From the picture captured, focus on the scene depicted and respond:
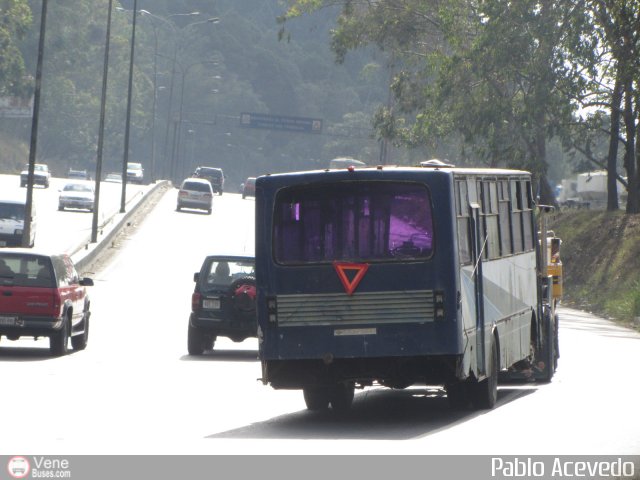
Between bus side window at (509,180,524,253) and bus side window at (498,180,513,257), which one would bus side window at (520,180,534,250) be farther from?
bus side window at (498,180,513,257)

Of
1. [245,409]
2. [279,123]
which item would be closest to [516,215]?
[245,409]

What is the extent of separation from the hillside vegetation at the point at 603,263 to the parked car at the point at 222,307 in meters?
17.2

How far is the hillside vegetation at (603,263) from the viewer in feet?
142

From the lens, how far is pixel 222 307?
2461 centimetres

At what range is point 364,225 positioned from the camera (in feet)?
50.3

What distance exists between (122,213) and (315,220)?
57.5 metres

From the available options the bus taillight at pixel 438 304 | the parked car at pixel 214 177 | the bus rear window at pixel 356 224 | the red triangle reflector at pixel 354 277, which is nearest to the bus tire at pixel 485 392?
the bus taillight at pixel 438 304

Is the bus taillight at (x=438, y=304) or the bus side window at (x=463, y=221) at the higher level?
the bus side window at (x=463, y=221)

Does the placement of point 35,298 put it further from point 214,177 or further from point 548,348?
point 214,177

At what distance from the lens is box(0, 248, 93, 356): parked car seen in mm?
22844
